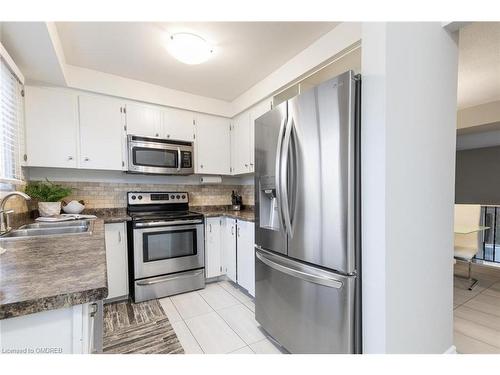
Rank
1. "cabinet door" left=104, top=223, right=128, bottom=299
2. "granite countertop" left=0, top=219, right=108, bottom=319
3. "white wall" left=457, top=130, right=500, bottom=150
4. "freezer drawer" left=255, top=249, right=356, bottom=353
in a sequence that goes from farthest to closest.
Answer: "white wall" left=457, top=130, right=500, bottom=150
"cabinet door" left=104, top=223, right=128, bottom=299
"freezer drawer" left=255, top=249, right=356, bottom=353
"granite countertop" left=0, top=219, right=108, bottom=319

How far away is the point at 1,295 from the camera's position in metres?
0.60

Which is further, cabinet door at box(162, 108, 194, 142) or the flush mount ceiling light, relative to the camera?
cabinet door at box(162, 108, 194, 142)

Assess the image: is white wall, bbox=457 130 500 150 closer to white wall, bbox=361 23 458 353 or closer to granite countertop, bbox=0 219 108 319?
white wall, bbox=361 23 458 353

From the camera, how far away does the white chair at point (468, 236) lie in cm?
292

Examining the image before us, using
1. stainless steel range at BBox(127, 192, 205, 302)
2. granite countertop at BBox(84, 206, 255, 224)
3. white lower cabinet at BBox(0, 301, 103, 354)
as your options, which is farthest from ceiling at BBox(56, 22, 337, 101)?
white lower cabinet at BBox(0, 301, 103, 354)

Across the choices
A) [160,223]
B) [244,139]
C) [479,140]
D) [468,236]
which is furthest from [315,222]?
[479,140]

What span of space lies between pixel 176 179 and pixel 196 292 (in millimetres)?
1467

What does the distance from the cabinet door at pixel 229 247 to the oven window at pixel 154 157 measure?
97 cm

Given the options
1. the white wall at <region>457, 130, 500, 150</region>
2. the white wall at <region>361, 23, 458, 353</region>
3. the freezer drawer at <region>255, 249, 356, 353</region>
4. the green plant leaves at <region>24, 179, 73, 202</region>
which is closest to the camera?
the white wall at <region>361, 23, 458, 353</region>

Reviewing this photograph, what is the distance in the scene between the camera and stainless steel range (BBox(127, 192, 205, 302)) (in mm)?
2432

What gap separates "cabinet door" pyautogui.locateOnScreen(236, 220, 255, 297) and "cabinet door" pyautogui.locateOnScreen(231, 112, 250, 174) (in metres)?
0.79

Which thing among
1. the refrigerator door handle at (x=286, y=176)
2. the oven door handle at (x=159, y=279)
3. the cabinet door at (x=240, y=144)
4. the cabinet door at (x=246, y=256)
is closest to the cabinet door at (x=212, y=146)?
the cabinet door at (x=240, y=144)
